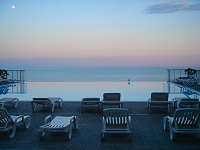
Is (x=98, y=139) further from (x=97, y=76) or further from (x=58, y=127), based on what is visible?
(x=97, y=76)

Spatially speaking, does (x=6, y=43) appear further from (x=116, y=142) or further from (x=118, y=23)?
(x=116, y=142)

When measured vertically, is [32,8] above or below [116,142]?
above

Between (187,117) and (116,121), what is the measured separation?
4.42ft

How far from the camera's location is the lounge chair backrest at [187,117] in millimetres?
4281

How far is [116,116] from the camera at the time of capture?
175 inches

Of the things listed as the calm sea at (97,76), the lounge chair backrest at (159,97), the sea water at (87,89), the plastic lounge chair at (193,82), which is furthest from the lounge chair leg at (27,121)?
the calm sea at (97,76)

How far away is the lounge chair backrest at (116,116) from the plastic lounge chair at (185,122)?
3.01 ft

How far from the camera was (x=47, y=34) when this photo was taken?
1755 centimetres

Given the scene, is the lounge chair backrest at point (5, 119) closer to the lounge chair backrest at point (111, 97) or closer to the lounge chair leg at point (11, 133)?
the lounge chair leg at point (11, 133)

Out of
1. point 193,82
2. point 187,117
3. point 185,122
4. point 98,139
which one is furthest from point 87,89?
point 187,117

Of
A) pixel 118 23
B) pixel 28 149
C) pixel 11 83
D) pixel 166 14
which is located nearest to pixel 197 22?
pixel 166 14

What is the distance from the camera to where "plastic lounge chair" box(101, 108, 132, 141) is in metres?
4.39

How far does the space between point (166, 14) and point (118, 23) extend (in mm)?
3368

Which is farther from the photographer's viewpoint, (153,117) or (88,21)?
(88,21)
